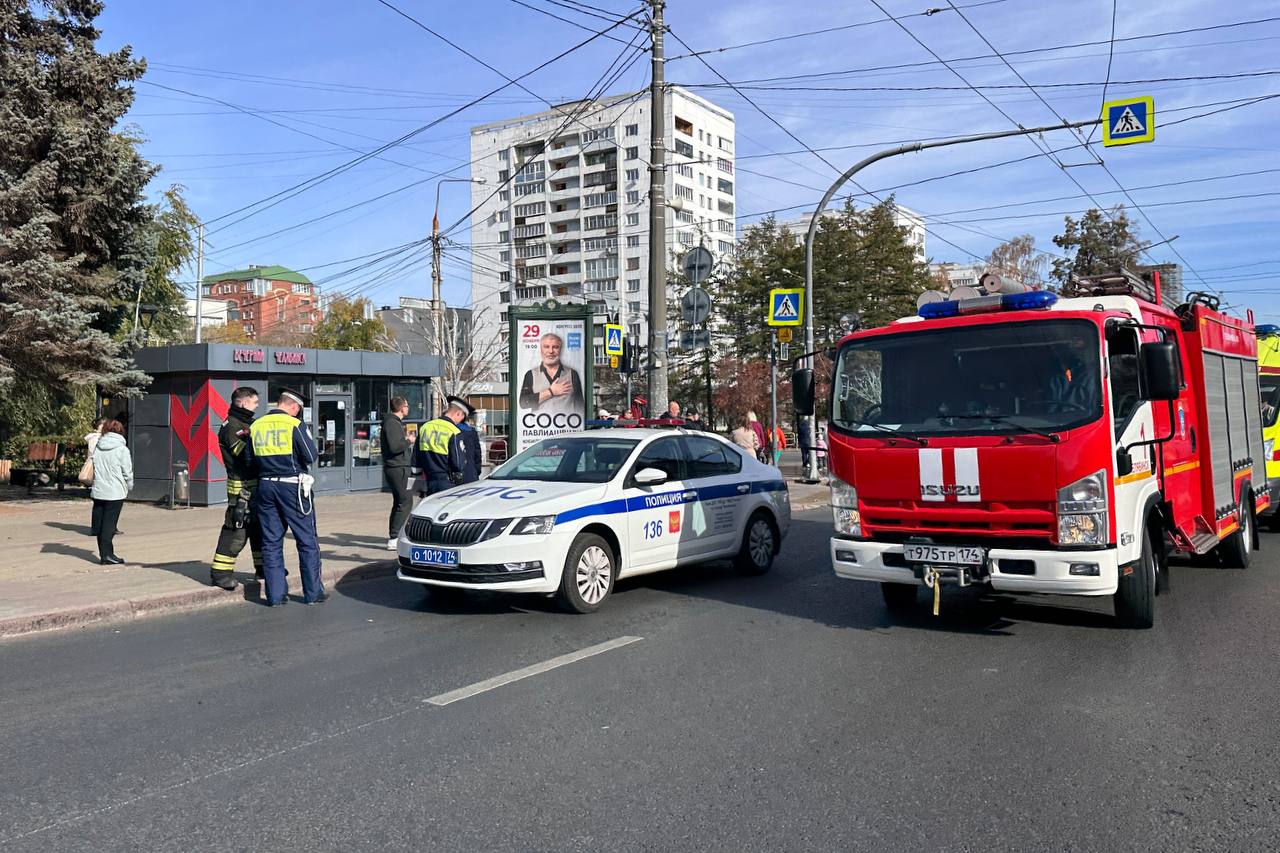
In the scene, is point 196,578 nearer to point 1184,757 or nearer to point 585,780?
point 585,780

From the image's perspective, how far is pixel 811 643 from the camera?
280 inches

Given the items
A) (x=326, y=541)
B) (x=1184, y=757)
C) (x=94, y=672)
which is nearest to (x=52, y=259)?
(x=326, y=541)

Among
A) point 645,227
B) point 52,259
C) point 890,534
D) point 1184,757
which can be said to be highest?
point 645,227

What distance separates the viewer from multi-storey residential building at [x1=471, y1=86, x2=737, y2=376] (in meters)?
79.8

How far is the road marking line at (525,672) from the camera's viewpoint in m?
5.81

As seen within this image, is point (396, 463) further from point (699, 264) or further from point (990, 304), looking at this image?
point (990, 304)

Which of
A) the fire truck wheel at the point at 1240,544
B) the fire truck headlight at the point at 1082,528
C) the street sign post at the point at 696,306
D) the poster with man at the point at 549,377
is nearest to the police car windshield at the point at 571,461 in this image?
the fire truck headlight at the point at 1082,528

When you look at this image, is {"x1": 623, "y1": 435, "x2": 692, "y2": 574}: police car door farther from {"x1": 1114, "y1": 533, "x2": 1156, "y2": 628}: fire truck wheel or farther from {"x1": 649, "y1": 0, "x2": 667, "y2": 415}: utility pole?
{"x1": 649, "y1": 0, "x2": 667, "y2": 415}: utility pole

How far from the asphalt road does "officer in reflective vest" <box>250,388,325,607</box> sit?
0.60m

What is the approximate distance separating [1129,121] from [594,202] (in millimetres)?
70990

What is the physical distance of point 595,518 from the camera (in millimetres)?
8375

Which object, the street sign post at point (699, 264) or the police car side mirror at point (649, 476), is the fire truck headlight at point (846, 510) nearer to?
the police car side mirror at point (649, 476)

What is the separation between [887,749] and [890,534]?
8.56ft

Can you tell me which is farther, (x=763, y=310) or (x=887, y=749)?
(x=763, y=310)
